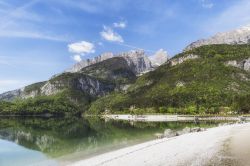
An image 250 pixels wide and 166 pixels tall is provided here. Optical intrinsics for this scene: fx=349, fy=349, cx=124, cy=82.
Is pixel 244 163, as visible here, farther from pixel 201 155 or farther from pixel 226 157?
pixel 201 155

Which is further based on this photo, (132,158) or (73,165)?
(73,165)

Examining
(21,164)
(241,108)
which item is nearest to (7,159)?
(21,164)

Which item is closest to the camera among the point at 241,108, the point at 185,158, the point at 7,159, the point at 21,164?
the point at 185,158

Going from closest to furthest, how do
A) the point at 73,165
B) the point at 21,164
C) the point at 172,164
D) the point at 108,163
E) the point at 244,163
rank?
1. the point at 244,163
2. the point at 172,164
3. the point at 108,163
4. the point at 73,165
5. the point at 21,164

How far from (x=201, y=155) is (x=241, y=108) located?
159 metres

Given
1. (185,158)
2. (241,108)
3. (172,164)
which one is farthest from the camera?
(241,108)

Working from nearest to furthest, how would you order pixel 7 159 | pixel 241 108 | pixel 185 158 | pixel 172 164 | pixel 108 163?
pixel 172 164
pixel 185 158
pixel 108 163
pixel 7 159
pixel 241 108

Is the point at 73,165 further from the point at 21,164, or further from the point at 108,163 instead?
the point at 21,164

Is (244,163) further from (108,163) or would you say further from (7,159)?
(7,159)

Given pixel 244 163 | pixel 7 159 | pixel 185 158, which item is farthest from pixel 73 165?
pixel 244 163

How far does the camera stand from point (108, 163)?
40250mm

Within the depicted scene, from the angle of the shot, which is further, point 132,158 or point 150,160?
point 132,158

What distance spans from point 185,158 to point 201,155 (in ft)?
8.08

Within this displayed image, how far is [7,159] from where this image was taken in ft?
193
